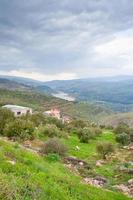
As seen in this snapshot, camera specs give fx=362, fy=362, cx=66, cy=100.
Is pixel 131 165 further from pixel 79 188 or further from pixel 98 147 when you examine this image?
pixel 79 188

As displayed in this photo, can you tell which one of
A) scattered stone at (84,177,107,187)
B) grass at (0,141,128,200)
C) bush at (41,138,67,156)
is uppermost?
grass at (0,141,128,200)

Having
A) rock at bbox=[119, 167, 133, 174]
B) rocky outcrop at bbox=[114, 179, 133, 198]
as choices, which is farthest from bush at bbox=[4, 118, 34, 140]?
rocky outcrop at bbox=[114, 179, 133, 198]

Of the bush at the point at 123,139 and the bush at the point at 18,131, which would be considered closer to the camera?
the bush at the point at 18,131

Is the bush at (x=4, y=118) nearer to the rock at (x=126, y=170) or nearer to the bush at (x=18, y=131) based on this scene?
the bush at (x=18, y=131)

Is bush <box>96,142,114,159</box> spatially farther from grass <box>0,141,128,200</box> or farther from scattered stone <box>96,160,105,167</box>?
grass <box>0,141,128,200</box>

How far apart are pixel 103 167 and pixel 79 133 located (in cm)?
1830

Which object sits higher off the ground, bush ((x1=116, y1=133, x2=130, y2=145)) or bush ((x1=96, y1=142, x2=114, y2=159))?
bush ((x1=96, y1=142, x2=114, y2=159))

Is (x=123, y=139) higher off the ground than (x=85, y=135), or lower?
lower

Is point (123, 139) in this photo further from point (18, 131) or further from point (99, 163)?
point (99, 163)

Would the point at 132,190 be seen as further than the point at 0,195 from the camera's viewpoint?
Yes

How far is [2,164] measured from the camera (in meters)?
11.8

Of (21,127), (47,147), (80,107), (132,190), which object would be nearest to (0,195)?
(132,190)

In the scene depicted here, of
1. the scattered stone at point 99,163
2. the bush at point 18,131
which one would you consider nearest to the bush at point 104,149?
the scattered stone at point 99,163

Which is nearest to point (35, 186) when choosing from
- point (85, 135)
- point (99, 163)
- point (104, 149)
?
point (99, 163)
